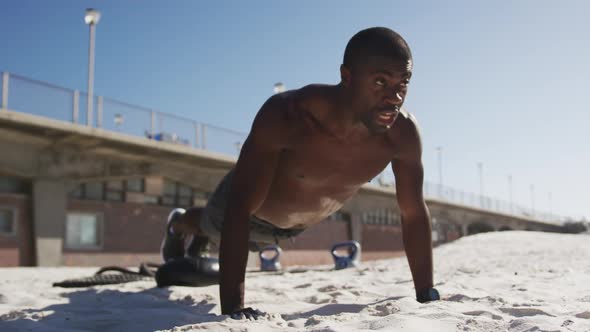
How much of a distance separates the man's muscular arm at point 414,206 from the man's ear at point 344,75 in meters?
0.57

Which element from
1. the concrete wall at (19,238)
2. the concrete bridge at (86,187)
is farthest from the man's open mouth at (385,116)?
the concrete wall at (19,238)

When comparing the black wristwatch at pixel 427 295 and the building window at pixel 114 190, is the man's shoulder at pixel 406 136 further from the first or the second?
the building window at pixel 114 190

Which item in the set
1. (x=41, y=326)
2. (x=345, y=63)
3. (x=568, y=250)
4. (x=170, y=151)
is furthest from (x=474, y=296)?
(x=170, y=151)

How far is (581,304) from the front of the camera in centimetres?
264

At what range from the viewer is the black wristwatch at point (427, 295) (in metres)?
2.94

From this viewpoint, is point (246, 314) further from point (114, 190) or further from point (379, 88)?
point (114, 190)

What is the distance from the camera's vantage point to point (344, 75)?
8.46 ft

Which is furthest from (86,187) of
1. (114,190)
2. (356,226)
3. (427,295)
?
(427,295)

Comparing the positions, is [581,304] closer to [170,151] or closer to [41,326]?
[41,326]

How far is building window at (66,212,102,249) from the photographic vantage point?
1563cm

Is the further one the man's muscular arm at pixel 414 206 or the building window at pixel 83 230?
the building window at pixel 83 230

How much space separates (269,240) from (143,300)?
3.30 feet

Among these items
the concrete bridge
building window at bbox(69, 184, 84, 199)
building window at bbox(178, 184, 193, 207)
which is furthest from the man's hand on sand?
building window at bbox(178, 184, 193, 207)

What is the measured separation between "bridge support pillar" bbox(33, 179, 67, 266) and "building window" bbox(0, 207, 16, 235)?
512mm
